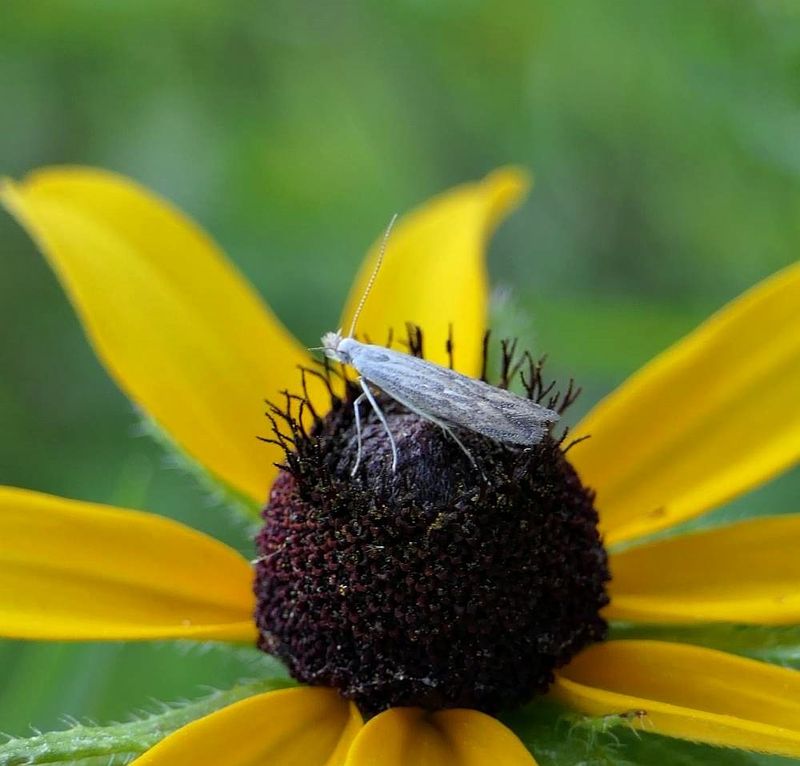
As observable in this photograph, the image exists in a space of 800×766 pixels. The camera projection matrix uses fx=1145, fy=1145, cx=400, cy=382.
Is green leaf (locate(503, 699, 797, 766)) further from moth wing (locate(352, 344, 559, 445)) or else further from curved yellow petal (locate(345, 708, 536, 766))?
moth wing (locate(352, 344, 559, 445))

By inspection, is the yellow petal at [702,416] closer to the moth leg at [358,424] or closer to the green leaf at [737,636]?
the green leaf at [737,636]

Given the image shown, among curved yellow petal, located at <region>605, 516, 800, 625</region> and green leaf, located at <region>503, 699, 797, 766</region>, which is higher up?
curved yellow petal, located at <region>605, 516, 800, 625</region>

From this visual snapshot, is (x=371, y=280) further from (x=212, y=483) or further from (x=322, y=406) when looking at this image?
(x=212, y=483)

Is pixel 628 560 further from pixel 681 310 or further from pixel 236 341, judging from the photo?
pixel 681 310

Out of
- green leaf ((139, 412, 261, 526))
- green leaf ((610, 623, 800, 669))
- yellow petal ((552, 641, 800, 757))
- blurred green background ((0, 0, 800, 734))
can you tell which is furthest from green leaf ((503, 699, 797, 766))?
blurred green background ((0, 0, 800, 734))

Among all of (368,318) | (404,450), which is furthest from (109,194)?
(404,450)

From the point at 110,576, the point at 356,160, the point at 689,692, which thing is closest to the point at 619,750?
the point at 689,692
